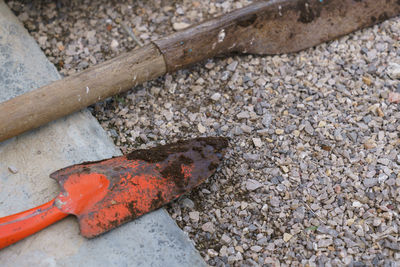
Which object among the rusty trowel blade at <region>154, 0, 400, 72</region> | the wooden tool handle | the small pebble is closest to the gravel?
the rusty trowel blade at <region>154, 0, 400, 72</region>

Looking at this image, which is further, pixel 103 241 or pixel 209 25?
pixel 209 25

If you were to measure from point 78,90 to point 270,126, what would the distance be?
998 mm

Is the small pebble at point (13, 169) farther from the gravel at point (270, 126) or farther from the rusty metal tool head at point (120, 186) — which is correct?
the gravel at point (270, 126)

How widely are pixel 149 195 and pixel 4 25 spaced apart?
151cm

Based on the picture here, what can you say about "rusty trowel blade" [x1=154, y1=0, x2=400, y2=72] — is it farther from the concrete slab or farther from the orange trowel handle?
the orange trowel handle

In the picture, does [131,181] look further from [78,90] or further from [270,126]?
[270,126]

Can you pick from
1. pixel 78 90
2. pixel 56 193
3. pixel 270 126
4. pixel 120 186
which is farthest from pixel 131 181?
pixel 270 126

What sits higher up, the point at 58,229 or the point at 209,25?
the point at 209,25

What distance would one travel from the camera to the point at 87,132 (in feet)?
7.46

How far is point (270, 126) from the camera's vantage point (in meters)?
2.37

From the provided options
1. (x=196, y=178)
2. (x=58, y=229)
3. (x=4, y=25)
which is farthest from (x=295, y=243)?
(x=4, y=25)

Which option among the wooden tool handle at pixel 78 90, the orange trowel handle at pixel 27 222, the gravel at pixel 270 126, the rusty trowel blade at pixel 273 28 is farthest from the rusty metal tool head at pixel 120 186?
the rusty trowel blade at pixel 273 28

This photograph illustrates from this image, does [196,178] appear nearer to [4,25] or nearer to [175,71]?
[175,71]

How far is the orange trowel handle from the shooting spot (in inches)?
70.3
